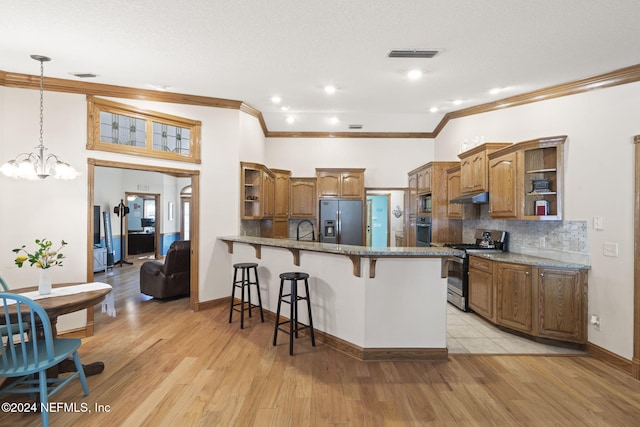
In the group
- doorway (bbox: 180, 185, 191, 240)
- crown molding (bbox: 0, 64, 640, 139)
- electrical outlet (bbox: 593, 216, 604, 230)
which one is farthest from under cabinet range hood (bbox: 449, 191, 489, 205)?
doorway (bbox: 180, 185, 191, 240)

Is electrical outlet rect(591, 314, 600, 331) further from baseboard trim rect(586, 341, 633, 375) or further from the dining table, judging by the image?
the dining table

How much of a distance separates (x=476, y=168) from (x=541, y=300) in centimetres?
188

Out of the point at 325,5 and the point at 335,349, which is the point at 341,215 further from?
the point at 325,5

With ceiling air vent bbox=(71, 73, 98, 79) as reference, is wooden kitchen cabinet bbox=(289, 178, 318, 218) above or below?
below

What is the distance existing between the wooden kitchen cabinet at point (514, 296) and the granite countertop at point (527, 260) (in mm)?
60

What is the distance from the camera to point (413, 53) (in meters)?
2.95

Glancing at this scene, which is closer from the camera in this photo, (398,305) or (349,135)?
(398,305)

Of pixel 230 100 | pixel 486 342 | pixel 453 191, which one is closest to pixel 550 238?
pixel 486 342

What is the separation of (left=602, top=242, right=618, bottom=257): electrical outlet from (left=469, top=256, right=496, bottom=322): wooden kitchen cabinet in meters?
1.05

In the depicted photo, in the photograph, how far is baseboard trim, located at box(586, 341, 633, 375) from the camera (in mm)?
2799

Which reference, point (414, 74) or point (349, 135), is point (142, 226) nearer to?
point (349, 135)

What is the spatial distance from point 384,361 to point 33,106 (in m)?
4.69

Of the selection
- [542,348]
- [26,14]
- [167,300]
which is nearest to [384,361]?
[542,348]

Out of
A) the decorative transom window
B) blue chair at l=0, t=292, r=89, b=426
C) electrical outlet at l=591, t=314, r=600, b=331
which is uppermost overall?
the decorative transom window
